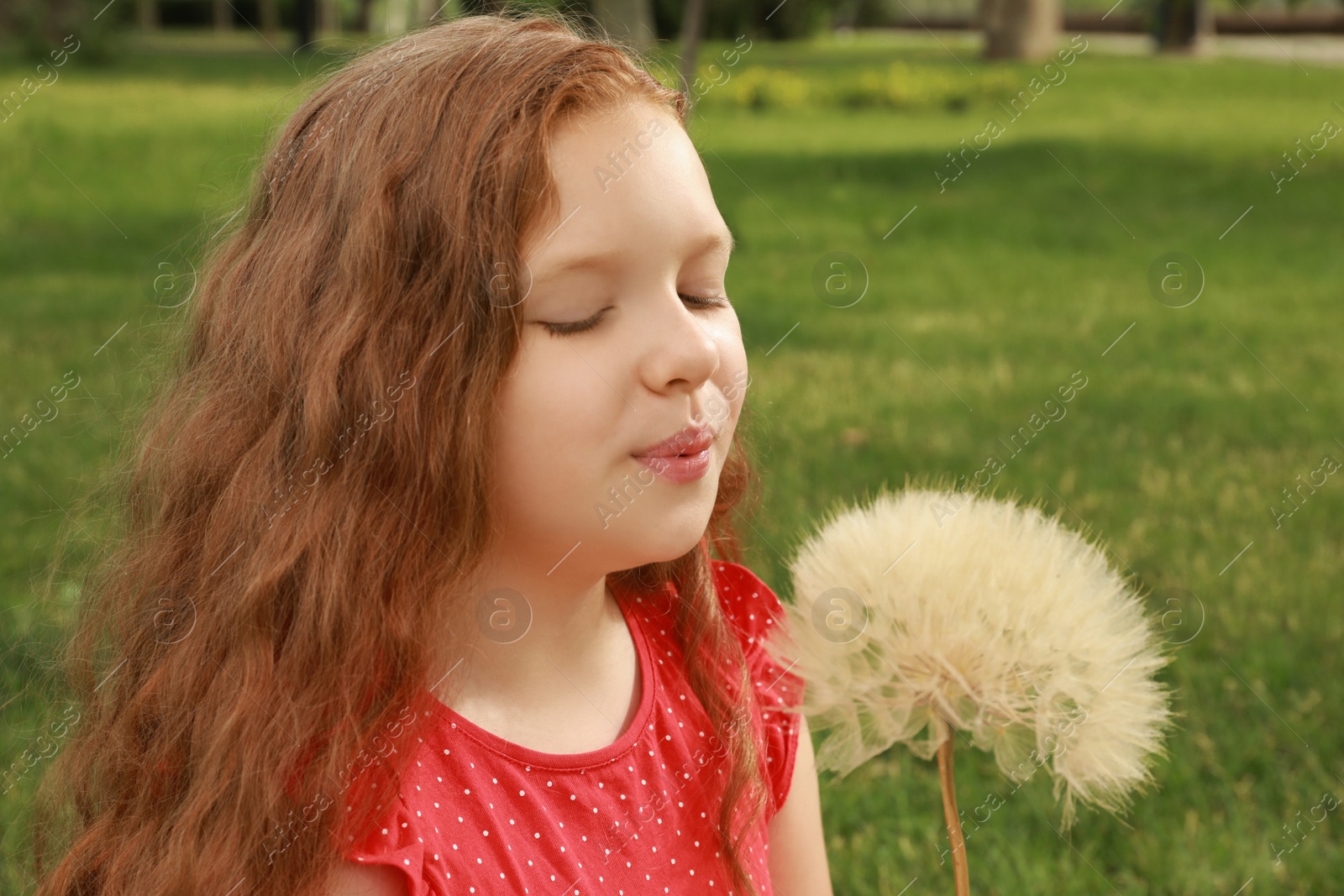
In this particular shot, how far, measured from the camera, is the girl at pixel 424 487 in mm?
1319

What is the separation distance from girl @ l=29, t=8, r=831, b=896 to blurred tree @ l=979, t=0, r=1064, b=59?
2105cm

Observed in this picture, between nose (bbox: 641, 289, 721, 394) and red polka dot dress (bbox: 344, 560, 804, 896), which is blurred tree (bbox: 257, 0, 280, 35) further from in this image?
nose (bbox: 641, 289, 721, 394)

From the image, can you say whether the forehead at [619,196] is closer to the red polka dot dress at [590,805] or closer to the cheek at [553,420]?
the cheek at [553,420]

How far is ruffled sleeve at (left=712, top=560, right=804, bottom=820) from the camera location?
1779mm

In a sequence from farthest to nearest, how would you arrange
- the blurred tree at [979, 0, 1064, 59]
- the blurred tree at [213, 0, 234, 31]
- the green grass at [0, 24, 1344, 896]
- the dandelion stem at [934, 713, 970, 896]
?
1. the blurred tree at [213, 0, 234, 31]
2. the blurred tree at [979, 0, 1064, 59]
3. the green grass at [0, 24, 1344, 896]
4. the dandelion stem at [934, 713, 970, 896]

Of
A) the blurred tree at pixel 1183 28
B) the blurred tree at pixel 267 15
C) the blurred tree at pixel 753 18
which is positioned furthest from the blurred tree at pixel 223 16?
the blurred tree at pixel 1183 28

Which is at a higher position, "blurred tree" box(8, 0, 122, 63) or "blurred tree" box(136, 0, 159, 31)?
"blurred tree" box(8, 0, 122, 63)

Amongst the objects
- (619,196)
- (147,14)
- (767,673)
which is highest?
(619,196)

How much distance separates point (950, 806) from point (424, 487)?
25.9 inches

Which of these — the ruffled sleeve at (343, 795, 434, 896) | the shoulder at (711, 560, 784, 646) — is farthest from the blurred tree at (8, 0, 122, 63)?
the ruffled sleeve at (343, 795, 434, 896)

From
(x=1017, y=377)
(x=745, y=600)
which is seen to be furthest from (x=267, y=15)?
(x=745, y=600)

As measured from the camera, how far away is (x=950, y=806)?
1.44 m

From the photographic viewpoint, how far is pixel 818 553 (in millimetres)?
1609

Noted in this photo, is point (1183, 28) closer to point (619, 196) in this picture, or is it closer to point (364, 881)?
point (619, 196)
